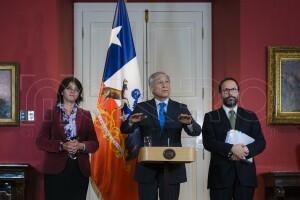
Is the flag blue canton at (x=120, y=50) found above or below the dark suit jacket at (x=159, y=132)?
above

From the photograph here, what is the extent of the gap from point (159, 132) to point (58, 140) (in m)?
0.76

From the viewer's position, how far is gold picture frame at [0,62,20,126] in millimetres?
5066

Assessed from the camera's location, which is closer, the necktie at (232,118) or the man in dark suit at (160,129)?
the man in dark suit at (160,129)

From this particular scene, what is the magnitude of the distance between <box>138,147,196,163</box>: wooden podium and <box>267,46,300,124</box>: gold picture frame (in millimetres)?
1620

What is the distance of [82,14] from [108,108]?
4.85 ft

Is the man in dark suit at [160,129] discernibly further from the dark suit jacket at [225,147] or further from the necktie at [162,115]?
the dark suit jacket at [225,147]

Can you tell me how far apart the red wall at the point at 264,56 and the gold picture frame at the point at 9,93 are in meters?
2.03

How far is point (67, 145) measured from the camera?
Answer: 3984mm

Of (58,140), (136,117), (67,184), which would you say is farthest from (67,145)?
(136,117)

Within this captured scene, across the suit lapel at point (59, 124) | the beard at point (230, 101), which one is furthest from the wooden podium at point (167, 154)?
the suit lapel at point (59, 124)

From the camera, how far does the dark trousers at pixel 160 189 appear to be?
378 centimetres

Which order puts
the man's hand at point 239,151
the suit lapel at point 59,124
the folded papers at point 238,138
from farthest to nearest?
1. the suit lapel at point 59,124
2. the folded papers at point 238,138
3. the man's hand at point 239,151

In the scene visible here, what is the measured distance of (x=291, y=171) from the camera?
493cm

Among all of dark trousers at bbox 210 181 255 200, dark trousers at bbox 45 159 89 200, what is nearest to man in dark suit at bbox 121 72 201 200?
dark trousers at bbox 210 181 255 200
